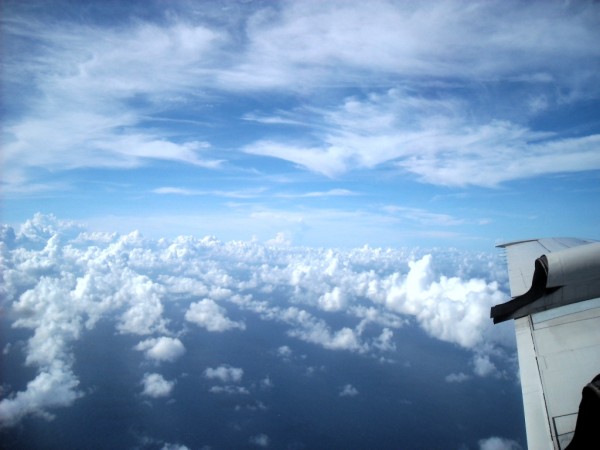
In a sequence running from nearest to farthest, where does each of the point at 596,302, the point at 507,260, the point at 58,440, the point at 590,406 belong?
the point at 590,406 < the point at 596,302 < the point at 507,260 < the point at 58,440

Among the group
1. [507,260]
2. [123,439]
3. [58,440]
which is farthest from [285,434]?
[507,260]

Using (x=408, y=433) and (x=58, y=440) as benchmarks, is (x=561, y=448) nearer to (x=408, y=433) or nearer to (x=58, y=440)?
(x=408, y=433)

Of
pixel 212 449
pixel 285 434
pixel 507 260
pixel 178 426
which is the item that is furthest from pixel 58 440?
pixel 507 260

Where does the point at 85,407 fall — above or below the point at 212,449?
above

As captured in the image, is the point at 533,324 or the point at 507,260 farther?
the point at 507,260

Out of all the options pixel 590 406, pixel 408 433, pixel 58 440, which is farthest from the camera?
pixel 408 433

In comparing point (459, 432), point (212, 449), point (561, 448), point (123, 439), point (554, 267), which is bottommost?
point (459, 432)
